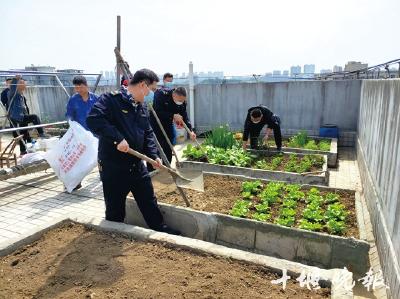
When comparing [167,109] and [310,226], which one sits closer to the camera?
[310,226]

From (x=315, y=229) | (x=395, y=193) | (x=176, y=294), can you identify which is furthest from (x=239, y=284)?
(x=395, y=193)

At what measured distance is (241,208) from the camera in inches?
151

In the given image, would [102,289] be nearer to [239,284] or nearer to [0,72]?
[239,284]

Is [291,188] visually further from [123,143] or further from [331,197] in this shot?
[123,143]

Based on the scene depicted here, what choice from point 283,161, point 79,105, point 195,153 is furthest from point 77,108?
point 283,161

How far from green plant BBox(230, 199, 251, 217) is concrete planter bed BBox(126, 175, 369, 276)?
12cm

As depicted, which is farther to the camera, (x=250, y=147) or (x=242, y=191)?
(x=250, y=147)

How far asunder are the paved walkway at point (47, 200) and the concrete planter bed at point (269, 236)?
0.42m

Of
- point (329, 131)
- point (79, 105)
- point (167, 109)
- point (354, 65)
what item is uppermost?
point (354, 65)

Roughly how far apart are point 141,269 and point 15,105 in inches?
252

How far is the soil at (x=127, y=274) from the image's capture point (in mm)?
2363

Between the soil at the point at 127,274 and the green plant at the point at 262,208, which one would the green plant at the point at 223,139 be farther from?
the soil at the point at 127,274

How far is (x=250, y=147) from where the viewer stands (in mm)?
7035

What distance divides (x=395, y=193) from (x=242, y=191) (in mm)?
2008
